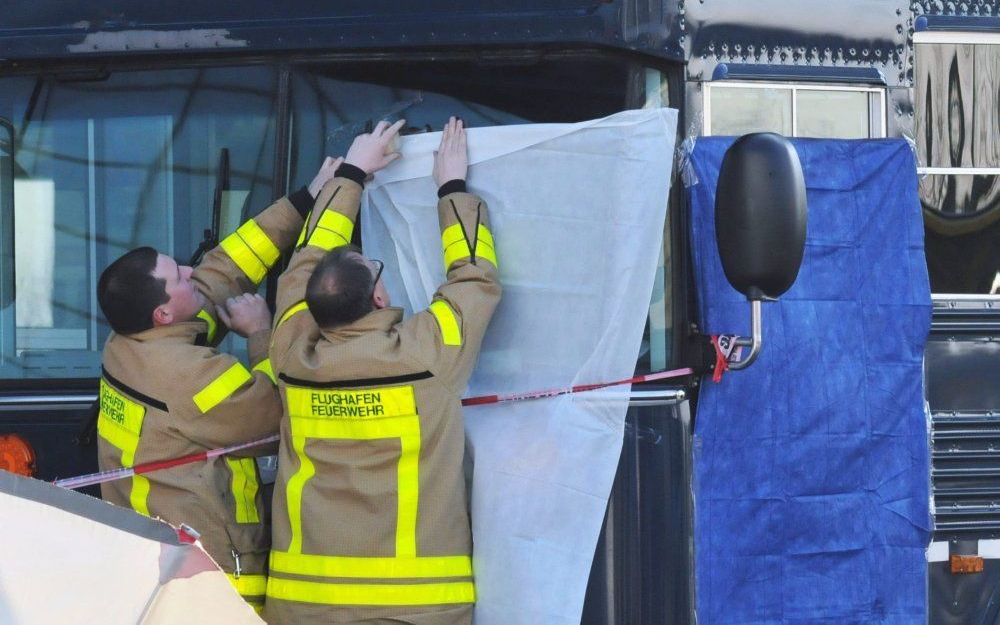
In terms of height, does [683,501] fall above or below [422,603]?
above

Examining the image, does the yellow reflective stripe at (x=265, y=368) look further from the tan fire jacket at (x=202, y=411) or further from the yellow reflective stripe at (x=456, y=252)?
the yellow reflective stripe at (x=456, y=252)

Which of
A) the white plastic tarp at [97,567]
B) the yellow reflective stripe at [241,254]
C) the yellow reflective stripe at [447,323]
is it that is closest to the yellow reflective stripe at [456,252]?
the yellow reflective stripe at [447,323]

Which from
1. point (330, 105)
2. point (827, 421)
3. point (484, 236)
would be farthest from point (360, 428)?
point (827, 421)

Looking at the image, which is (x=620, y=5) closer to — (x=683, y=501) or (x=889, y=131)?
(x=889, y=131)

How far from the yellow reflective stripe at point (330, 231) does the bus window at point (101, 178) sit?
20 centimetres

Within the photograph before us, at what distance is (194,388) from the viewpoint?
11.2ft

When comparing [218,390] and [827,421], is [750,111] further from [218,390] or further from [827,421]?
[218,390]

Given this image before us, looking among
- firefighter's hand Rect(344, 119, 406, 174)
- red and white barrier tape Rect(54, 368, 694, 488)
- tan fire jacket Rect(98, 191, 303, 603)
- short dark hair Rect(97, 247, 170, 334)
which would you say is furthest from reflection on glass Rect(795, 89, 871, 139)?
short dark hair Rect(97, 247, 170, 334)

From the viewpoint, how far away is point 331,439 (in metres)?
3.29

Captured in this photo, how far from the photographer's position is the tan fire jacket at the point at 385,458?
326cm

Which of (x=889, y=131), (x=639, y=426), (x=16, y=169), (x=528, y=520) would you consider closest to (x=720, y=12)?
(x=889, y=131)

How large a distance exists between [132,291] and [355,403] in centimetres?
61

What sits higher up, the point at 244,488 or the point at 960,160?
the point at 960,160

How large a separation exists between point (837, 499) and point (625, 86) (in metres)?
1.15
